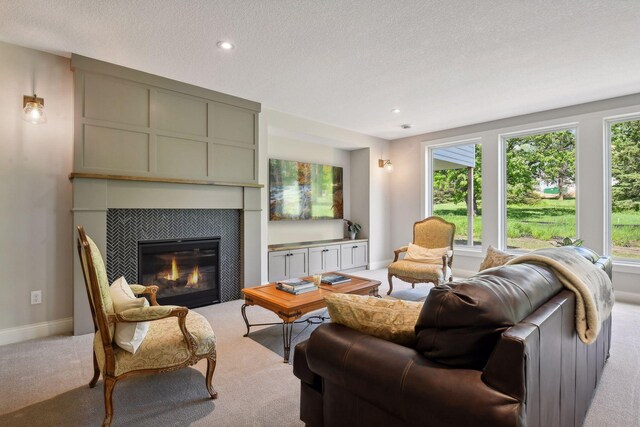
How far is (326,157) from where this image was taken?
19.9 ft

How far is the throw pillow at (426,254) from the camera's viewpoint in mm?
4340

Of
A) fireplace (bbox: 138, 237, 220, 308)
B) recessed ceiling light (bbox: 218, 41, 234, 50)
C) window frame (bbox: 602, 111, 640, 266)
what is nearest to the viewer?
recessed ceiling light (bbox: 218, 41, 234, 50)

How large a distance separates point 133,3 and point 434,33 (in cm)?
223

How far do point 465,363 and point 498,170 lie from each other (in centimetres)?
482

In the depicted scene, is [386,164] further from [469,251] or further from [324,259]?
[324,259]

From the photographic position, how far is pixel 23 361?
8.16ft

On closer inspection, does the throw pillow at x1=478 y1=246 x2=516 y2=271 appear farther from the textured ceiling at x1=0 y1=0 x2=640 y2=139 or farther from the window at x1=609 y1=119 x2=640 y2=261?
the window at x1=609 y1=119 x2=640 y2=261

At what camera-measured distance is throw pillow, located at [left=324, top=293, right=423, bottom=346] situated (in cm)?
129

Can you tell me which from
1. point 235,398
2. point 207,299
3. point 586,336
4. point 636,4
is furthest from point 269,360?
point 636,4

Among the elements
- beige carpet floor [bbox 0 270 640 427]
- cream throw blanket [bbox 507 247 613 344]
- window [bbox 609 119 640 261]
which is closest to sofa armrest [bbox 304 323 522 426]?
beige carpet floor [bbox 0 270 640 427]

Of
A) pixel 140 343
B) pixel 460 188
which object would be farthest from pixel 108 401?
pixel 460 188

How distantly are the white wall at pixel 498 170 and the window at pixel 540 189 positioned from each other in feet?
0.59

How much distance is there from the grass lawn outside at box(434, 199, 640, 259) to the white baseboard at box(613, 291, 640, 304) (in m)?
0.46

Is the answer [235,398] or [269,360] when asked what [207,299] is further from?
[235,398]
